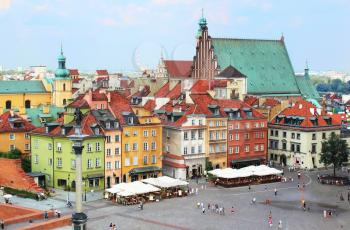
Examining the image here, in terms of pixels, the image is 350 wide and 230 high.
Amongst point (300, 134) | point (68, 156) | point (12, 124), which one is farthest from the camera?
point (300, 134)

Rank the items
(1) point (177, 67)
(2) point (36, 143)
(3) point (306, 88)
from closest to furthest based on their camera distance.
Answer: (2) point (36, 143) → (3) point (306, 88) → (1) point (177, 67)

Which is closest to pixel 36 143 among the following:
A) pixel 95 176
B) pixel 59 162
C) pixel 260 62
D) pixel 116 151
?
pixel 59 162

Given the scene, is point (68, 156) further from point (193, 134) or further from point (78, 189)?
point (78, 189)

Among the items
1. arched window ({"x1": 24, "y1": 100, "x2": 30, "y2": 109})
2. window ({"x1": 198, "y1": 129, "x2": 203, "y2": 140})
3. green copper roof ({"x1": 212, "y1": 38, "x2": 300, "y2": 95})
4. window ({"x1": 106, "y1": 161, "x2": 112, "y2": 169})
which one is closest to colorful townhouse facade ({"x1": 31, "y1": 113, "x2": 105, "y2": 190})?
window ({"x1": 106, "y1": 161, "x2": 112, "y2": 169})

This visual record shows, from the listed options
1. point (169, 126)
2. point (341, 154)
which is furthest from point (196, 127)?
point (341, 154)

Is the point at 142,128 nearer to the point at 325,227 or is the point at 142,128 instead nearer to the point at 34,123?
the point at 34,123

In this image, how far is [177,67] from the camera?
13112cm

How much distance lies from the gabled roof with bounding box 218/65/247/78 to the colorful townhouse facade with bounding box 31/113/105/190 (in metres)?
37.8

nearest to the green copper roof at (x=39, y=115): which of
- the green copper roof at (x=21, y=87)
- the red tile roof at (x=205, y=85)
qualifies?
the red tile roof at (x=205, y=85)

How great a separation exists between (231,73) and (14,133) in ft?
132

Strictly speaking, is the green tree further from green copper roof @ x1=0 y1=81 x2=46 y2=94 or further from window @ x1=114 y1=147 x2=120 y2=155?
green copper roof @ x1=0 y1=81 x2=46 y2=94

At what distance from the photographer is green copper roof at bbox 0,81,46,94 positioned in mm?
113819

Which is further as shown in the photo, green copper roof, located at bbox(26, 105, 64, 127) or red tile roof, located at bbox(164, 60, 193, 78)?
red tile roof, located at bbox(164, 60, 193, 78)

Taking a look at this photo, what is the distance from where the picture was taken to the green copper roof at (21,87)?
113819 mm
